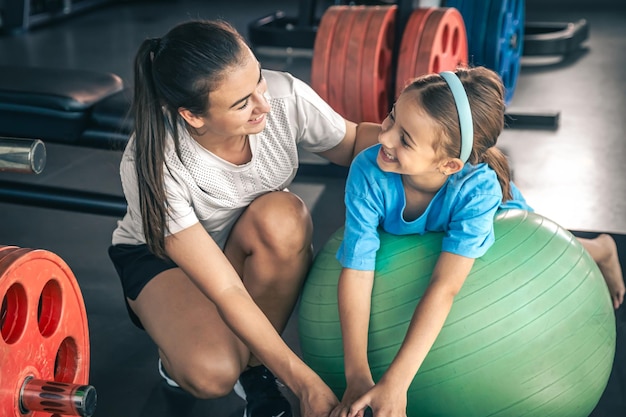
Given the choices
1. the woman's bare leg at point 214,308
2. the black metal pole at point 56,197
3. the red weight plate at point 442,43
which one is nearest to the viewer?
the woman's bare leg at point 214,308

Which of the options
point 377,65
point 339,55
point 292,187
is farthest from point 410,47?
point 292,187

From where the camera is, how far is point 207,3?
5.44m

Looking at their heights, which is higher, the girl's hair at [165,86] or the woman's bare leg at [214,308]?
the girl's hair at [165,86]

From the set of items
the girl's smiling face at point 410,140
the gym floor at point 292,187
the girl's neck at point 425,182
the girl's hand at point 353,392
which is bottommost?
the gym floor at point 292,187

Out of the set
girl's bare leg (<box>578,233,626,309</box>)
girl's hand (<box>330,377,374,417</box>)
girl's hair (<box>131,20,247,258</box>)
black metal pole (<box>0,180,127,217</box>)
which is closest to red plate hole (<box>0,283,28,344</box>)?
girl's hair (<box>131,20,247,258</box>)

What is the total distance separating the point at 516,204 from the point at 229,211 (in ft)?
1.70

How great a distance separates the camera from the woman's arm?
63.7 inches

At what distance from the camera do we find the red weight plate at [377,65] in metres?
2.50

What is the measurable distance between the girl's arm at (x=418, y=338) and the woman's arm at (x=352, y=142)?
392mm

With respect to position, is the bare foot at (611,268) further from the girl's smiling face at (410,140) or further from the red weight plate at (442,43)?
the red weight plate at (442,43)

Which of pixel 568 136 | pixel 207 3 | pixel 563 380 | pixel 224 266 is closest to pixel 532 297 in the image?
pixel 563 380

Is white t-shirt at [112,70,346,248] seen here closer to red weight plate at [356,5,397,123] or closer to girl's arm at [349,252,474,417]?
girl's arm at [349,252,474,417]

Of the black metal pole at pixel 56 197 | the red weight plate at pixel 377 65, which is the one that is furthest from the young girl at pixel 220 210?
the red weight plate at pixel 377 65

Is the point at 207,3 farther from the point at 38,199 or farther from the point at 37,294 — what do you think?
the point at 37,294
